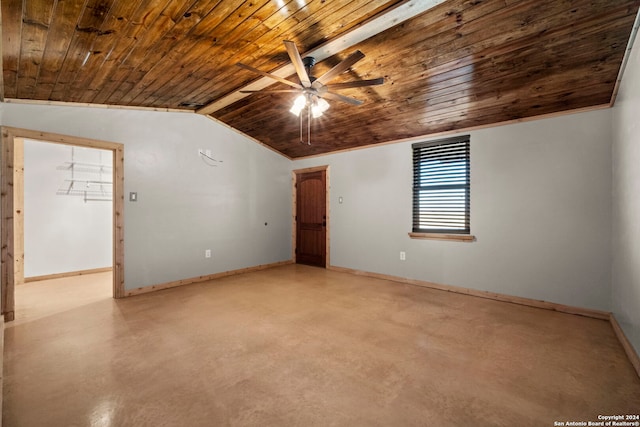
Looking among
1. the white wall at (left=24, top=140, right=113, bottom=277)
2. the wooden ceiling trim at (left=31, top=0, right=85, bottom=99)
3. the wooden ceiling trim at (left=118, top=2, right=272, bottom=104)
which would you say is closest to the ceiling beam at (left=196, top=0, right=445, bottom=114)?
the wooden ceiling trim at (left=118, top=2, right=272, bottom=104)

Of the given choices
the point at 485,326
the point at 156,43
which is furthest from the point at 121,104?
the point at 485,326

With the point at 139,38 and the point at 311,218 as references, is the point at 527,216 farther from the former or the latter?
the point at 139,38

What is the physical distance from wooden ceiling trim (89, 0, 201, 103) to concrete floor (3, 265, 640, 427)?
99.5 inches

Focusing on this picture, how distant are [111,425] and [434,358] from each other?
2.15 metres

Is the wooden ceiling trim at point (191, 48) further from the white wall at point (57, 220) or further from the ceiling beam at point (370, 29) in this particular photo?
the white wall at point (57, 220)

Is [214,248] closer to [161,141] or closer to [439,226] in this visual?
[161,141]

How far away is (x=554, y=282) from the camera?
132 inches

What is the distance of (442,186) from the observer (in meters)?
4.23

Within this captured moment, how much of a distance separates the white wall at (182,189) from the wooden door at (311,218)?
1.79 feet

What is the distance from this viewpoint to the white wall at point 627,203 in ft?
6.89

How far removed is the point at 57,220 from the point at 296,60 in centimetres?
518

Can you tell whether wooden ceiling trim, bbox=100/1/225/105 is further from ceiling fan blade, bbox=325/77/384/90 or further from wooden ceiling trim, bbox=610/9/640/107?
wooden ceiling trim, bbox=610/9/640/107

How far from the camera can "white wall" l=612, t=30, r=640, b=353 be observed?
210 centimetres

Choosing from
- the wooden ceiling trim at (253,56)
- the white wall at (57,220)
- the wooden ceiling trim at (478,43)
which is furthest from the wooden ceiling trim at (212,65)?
the white wall at (57,220)
